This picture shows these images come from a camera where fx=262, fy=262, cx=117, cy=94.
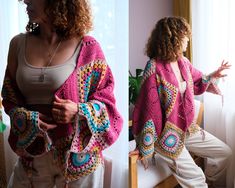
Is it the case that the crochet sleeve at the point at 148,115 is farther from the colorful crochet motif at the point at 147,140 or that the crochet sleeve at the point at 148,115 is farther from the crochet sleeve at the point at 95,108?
the crochet sleeve at the point at 95,108

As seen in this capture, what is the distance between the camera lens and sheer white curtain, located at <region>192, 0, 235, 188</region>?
172 centimetres

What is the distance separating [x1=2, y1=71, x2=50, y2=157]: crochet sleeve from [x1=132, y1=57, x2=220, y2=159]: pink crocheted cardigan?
644 mm

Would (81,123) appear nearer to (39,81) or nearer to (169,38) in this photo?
(39,81)

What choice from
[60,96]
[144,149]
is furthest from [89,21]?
[144,149]

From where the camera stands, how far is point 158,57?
1456 millimetres

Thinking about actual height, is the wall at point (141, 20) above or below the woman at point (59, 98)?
above

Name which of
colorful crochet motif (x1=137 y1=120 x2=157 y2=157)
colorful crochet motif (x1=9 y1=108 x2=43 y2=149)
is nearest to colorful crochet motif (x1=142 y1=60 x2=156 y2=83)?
colorful crochet motif (x1=137 y1=120 x2=157 y2=157)

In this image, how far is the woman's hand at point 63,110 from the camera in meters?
0.79

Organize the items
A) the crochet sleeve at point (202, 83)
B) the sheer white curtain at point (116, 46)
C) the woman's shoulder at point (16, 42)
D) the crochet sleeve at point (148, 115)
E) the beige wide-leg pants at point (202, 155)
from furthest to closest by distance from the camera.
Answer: the crochet sleeve at point (202, 83) < the beige wide-leg pants at point (202, 155) < the crochet sleeve at point (148, 115) < the sheer white curtain at point (116, 46) < the woman's shoulder at point (16, 42)

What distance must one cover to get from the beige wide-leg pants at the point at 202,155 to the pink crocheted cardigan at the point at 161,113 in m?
0.08

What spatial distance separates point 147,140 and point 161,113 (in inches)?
6.6

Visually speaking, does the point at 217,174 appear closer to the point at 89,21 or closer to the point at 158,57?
the point at 158,57

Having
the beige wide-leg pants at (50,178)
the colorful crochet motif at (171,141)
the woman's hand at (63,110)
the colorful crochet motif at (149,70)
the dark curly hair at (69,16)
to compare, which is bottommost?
A: the colorful crochet motif at (171,141)

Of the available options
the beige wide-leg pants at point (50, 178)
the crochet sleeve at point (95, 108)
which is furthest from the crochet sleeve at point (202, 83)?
the beige wide-leg pants at point (50, 178)
